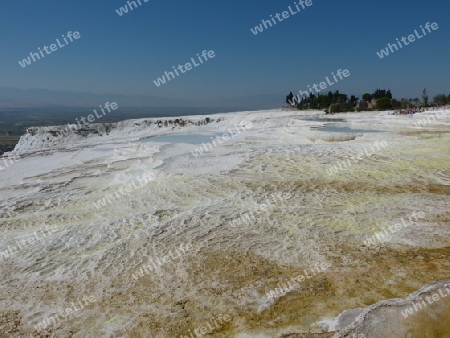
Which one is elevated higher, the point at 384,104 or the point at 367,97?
the point at 367,97

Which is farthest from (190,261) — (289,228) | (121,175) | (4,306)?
(121,175)

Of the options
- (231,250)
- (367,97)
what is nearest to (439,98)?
(367,97)
